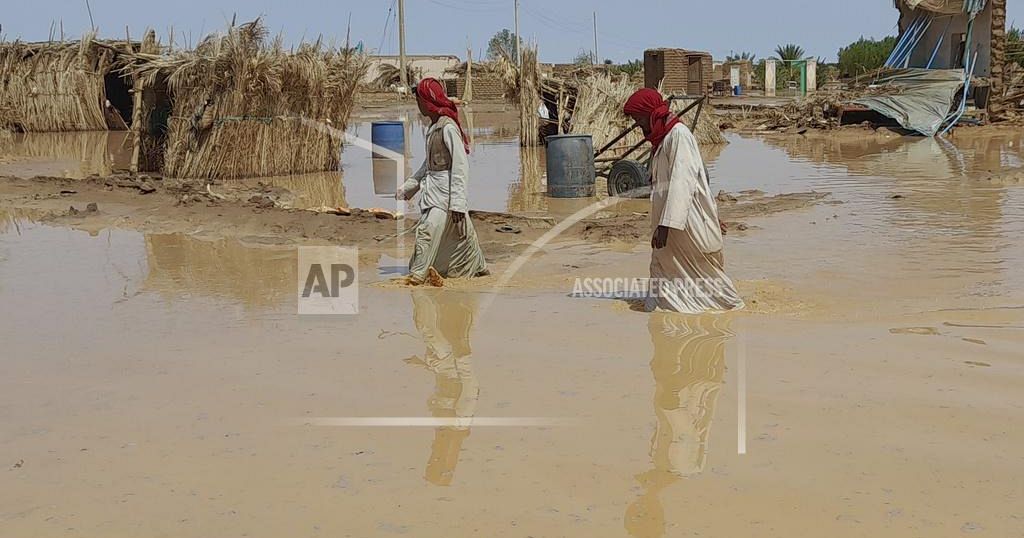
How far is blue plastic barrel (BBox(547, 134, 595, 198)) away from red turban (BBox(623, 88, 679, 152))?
252 inches

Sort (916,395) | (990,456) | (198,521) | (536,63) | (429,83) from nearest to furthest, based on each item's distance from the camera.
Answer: (198,521) < (990,456) < (916,395) < (429,83) < (536,63)

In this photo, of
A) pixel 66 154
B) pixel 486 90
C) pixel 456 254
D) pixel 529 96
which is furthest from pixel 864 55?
pixel 456 254

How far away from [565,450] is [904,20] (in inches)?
937

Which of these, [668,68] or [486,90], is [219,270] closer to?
[668,68]

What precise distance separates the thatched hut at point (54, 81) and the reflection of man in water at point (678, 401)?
18713 mm

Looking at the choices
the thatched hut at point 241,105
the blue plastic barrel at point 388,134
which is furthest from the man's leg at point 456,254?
the blue plastic barrel at point 388,134

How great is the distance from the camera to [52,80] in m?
21.2

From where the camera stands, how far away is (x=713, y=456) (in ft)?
10.7

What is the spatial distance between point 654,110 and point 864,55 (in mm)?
39554

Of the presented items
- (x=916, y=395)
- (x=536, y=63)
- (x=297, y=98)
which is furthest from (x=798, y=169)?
(x=916, y=395)

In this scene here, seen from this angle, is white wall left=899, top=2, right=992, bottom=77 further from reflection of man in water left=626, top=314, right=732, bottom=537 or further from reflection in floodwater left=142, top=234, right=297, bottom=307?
reflection of man in water left=626, top=314, right=732, bottom=537

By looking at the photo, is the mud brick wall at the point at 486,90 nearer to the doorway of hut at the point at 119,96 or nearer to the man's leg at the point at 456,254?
the doorway of hut at the point at 119,96

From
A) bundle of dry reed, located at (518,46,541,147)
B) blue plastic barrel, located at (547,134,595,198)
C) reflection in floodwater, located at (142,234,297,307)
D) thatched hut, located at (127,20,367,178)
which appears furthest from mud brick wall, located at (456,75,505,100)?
reflection in floodwater, located at (142,234,297,307)

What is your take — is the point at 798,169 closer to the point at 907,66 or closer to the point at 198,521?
the point at 907,66
